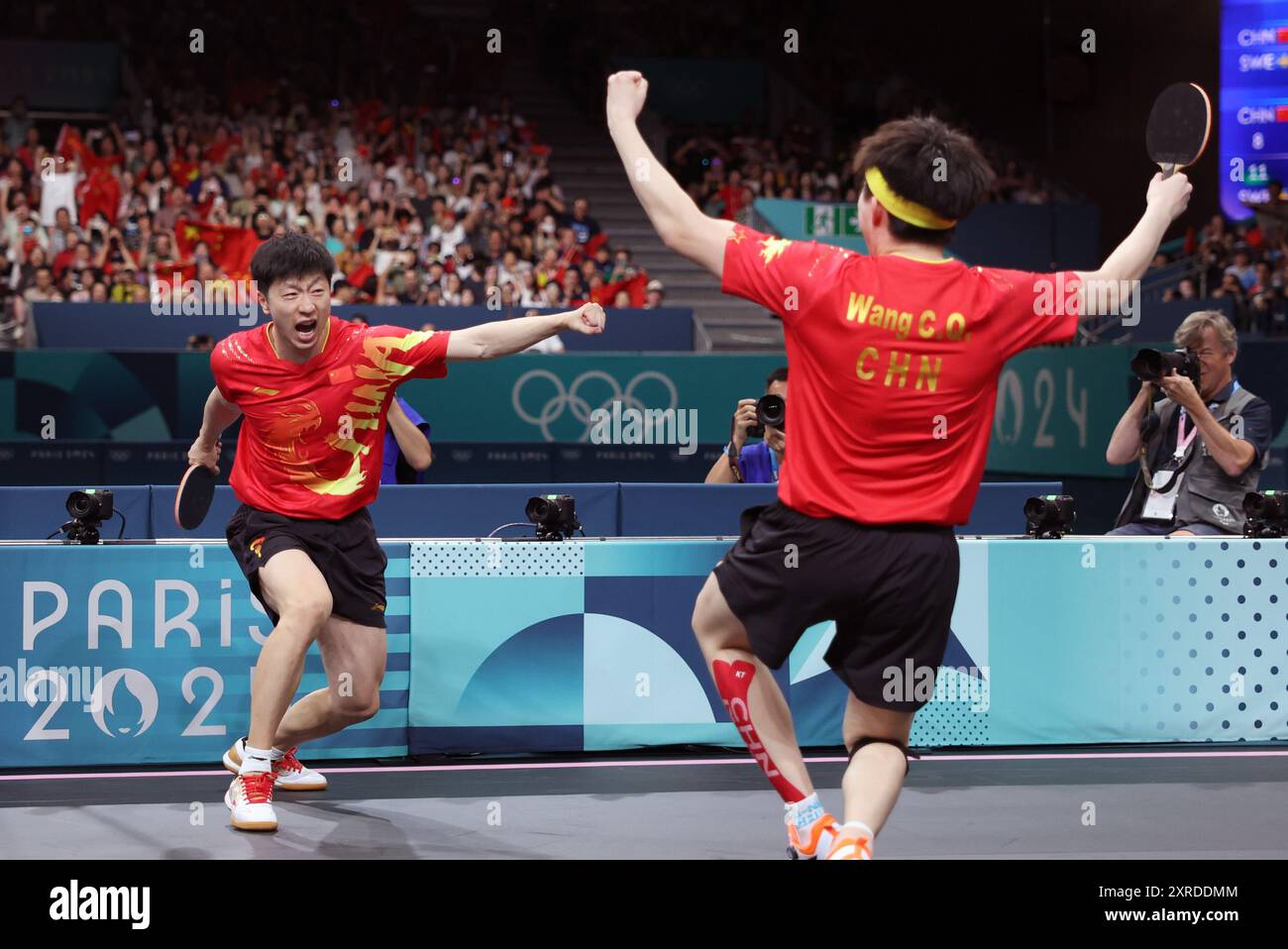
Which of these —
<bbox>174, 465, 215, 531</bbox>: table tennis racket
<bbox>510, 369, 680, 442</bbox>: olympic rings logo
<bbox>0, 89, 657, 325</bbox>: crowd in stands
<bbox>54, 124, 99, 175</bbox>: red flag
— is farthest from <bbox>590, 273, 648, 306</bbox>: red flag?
<bbox>174, 465, 215, 531</bbox>: table tennis racket

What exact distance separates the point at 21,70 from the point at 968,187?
2069 centimetres

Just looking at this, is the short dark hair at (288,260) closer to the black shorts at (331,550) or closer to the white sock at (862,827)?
the black shorts at (331,550)

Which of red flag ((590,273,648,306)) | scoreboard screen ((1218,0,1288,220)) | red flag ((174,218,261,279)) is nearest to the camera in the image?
red flag ((174,218,261,279))

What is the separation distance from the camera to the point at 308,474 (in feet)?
17.4

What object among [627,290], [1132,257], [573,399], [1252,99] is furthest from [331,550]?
[1252,99]

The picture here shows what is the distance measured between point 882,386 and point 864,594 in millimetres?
489

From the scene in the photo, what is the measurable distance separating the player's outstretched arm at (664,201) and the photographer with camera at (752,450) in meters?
3.38

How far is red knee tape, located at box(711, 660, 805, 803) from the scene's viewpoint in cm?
404

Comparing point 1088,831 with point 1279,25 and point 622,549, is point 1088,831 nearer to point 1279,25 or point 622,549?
point 622,549

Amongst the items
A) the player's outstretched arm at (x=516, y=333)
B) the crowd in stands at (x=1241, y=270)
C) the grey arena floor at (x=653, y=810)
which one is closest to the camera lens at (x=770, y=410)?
the grey arena floor at (x=653, y=810)

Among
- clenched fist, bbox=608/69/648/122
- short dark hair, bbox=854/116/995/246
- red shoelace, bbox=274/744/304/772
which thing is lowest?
red shoelace, bbox=274/744/304/772

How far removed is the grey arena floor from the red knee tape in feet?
2.41

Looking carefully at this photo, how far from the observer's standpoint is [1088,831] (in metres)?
5.11

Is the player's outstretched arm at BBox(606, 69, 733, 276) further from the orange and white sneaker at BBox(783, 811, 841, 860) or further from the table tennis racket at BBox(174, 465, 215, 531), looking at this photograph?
the table tennis racket at BBox(174, 465, 215, 531)
